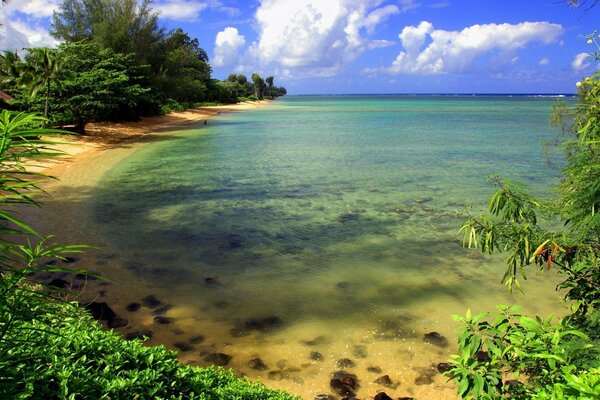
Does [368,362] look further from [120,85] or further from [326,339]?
[120,85]

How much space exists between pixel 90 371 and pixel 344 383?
373 cm

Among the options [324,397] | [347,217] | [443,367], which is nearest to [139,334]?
[324,397]

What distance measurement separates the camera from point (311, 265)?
9.45 m

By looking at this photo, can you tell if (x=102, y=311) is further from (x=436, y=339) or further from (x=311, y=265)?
(x=436, y=339)

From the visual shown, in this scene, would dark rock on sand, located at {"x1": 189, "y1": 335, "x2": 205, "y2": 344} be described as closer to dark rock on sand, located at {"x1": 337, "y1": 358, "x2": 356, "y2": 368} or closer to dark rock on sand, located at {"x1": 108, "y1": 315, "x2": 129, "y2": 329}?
dark rock on sand, located at {"x1": 108, "y1": 315, "x2": 129, "y2": 329}

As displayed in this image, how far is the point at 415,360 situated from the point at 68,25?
176ft

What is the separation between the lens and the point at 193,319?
23.9 feet

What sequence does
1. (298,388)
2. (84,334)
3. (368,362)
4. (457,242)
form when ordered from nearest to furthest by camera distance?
(84,334)
(298,388)
(368,362)
(457,242)

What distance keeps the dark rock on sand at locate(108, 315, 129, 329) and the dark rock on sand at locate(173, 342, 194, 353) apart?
1108 millimetres

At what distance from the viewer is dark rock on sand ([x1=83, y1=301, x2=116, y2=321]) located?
6.95 meters

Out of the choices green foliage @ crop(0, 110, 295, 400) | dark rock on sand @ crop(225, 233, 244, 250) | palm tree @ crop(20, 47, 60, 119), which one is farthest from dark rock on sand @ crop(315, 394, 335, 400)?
palm tree @ crop(20, 47, 60, 119)

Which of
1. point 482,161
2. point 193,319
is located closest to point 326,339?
point 193,319

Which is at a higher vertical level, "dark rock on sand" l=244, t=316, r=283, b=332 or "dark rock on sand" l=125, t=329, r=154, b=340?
"dark rock on sand" l=125, t=329, r=154, b=340

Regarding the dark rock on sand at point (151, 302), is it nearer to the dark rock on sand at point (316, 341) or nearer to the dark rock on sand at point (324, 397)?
the dark rock on sand at point (316, 341)
